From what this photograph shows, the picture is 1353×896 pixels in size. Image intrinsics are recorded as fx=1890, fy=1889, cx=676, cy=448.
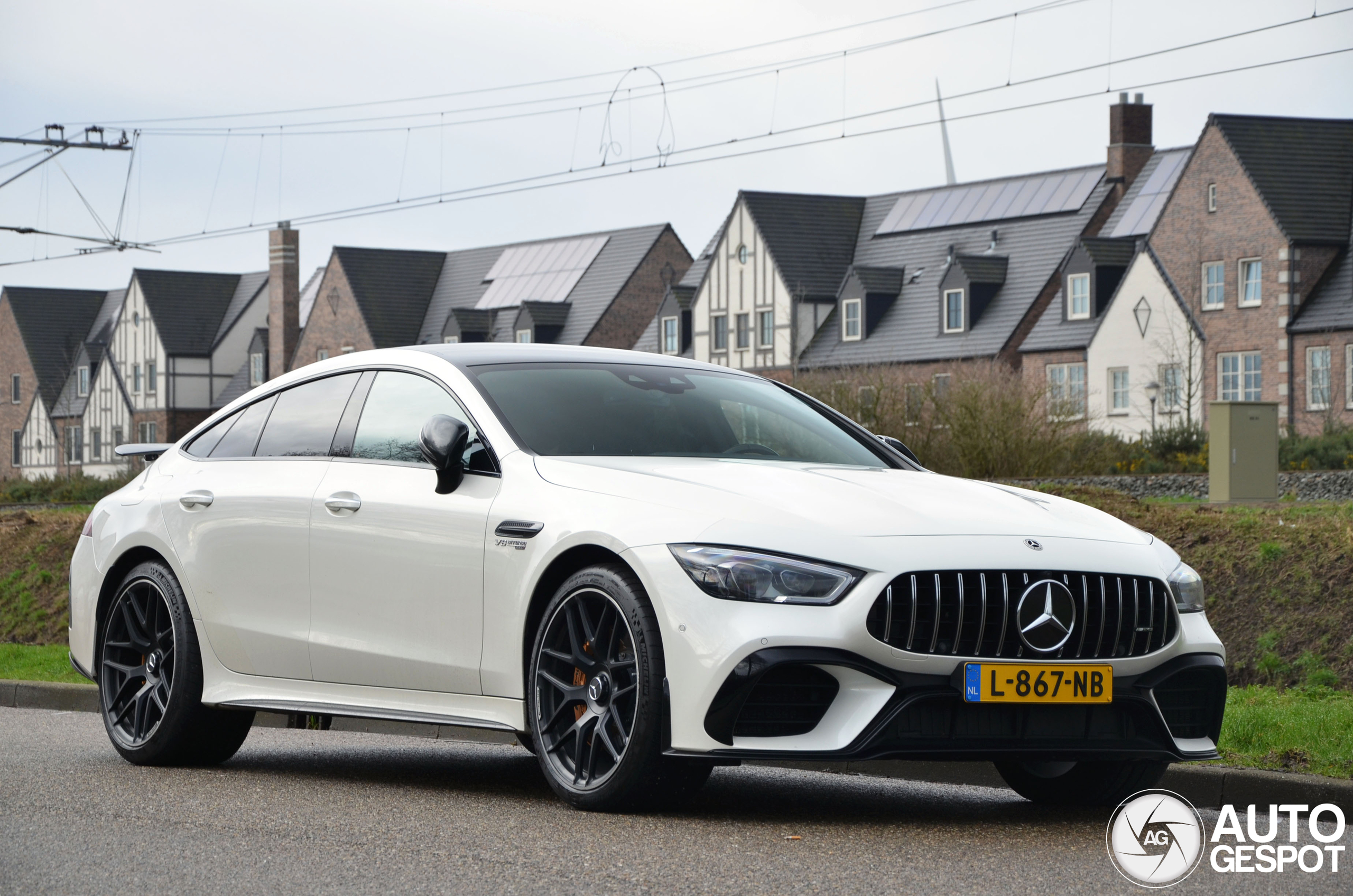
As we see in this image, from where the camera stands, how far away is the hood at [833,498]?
588cm

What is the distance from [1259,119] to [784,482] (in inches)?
1889

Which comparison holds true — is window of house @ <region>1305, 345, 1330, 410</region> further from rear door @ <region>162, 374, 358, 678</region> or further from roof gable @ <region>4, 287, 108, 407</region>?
roof gable @ <region>4, 287, 108, 407</region>

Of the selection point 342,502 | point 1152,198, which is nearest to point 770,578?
point 342,502

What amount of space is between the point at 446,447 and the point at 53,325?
90628mm

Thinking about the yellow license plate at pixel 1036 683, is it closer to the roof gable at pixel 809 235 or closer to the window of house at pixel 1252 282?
the window of house at pixel 1252 282

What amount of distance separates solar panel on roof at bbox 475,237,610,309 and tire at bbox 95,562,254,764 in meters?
65.1

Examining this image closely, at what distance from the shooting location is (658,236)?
72938mm

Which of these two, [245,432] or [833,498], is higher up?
[245,432]

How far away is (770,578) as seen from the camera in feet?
18.6

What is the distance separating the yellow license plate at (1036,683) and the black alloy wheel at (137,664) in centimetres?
368

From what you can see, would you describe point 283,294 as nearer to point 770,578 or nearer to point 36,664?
point 36,664

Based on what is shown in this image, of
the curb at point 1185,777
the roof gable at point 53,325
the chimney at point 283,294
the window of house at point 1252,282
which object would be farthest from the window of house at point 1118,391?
the roof gable at point 53,325

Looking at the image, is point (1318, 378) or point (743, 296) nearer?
point (1318, 378)

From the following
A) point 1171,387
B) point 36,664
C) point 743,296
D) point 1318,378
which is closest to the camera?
point 36,664
